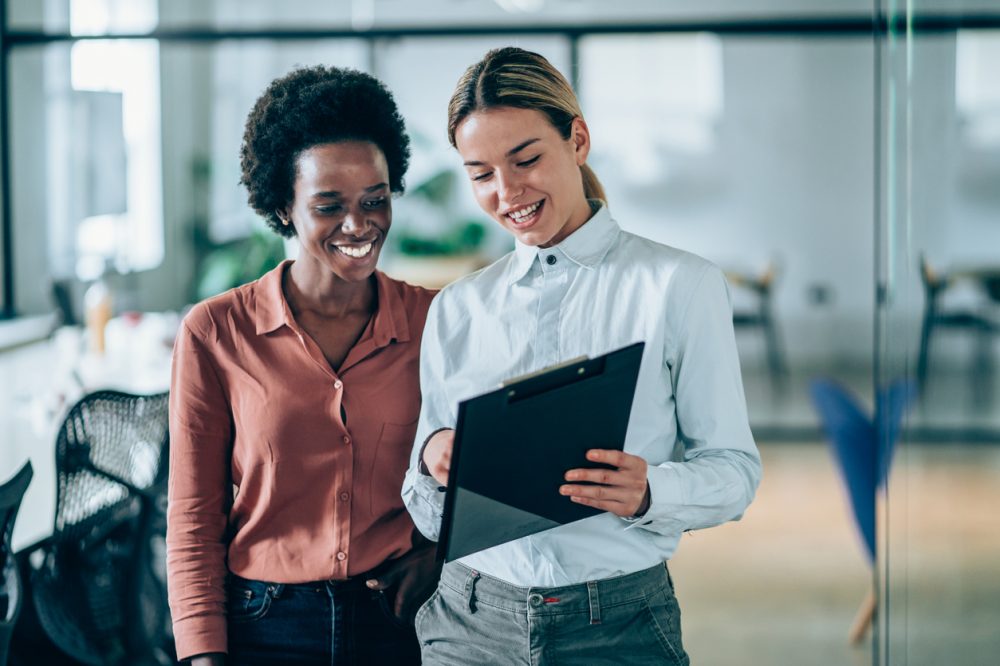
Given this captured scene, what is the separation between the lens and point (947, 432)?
2068 mm

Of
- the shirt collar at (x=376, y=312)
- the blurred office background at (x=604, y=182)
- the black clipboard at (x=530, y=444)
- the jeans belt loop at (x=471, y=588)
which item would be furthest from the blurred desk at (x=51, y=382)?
the black clipboard at (x=530, y=444)

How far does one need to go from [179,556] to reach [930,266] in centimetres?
137

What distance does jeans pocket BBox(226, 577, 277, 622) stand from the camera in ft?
4.54

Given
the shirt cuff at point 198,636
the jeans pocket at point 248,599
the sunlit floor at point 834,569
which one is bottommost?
the sunlit floor at point 834,569

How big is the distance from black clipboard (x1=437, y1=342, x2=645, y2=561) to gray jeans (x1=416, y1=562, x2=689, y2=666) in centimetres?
9

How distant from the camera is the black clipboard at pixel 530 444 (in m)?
1.04

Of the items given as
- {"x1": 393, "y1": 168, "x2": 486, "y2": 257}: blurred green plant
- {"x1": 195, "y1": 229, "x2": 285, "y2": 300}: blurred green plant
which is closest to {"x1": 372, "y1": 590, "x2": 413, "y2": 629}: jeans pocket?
{"x1": 195, "y1": 229, "x2": 285, "y2": 300}: blurred green plant

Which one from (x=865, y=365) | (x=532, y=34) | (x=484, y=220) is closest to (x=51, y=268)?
(x=484, y=220)

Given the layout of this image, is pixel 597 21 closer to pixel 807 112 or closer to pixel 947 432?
pixel 807 112

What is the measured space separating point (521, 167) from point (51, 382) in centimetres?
261

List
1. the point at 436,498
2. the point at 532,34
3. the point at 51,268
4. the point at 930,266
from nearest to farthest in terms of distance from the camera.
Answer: the point at 436,498
the point at 930,266
the point at 532,34
the point at 51,268

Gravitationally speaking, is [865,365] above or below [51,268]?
below

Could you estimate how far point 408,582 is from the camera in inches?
54.5

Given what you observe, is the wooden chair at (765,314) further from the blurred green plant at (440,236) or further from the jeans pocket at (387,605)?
the jeans pocket at (387,605)
